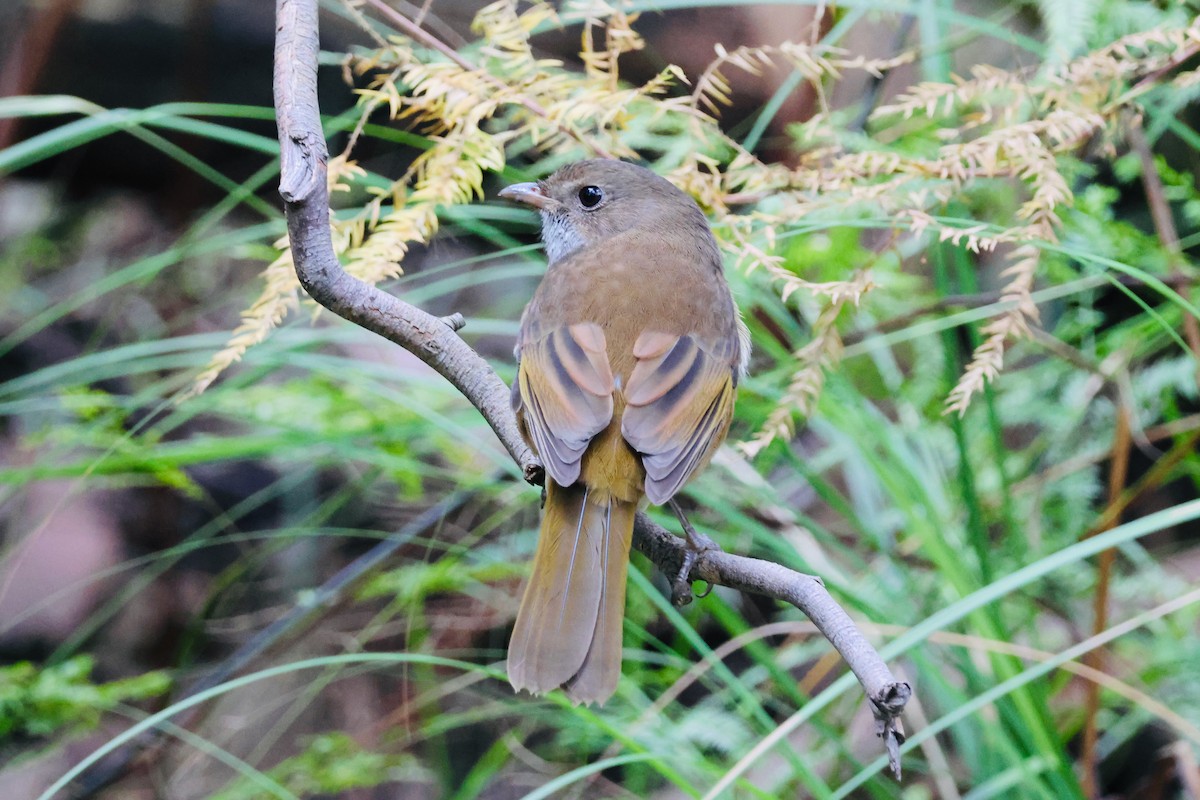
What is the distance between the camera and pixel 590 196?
3.31 metres

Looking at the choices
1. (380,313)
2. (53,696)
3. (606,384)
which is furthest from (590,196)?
(53,696)

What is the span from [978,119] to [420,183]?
1460mm

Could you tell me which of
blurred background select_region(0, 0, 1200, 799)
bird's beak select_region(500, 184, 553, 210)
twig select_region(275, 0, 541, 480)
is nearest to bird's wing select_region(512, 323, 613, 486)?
twig select_region(275, 0, 541, 480)

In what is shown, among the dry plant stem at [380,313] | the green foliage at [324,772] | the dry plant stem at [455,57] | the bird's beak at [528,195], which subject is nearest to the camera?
the dry plant stem at [380,313]

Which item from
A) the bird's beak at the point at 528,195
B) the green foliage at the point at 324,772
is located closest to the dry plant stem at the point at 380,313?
the bird's beak at the point at 528,195

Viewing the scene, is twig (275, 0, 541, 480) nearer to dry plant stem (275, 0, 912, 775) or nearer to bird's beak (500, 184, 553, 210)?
dry plant stem (275, 0, 912, 775)

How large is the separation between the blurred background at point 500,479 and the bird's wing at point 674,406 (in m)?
0.31

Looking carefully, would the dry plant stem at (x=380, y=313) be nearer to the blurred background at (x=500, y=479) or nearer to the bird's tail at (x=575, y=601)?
Result: the bird's tail at (x=575, y=601)

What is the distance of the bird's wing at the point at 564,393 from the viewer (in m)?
2.41

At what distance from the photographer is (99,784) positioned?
4.01 meters

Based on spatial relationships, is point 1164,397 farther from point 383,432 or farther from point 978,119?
point 383,432

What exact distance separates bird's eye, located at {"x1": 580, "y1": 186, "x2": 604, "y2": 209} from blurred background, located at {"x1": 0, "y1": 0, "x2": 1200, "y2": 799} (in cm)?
23

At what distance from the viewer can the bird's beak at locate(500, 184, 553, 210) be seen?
3.21 m

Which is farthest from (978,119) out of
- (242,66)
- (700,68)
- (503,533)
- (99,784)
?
(242,66)
